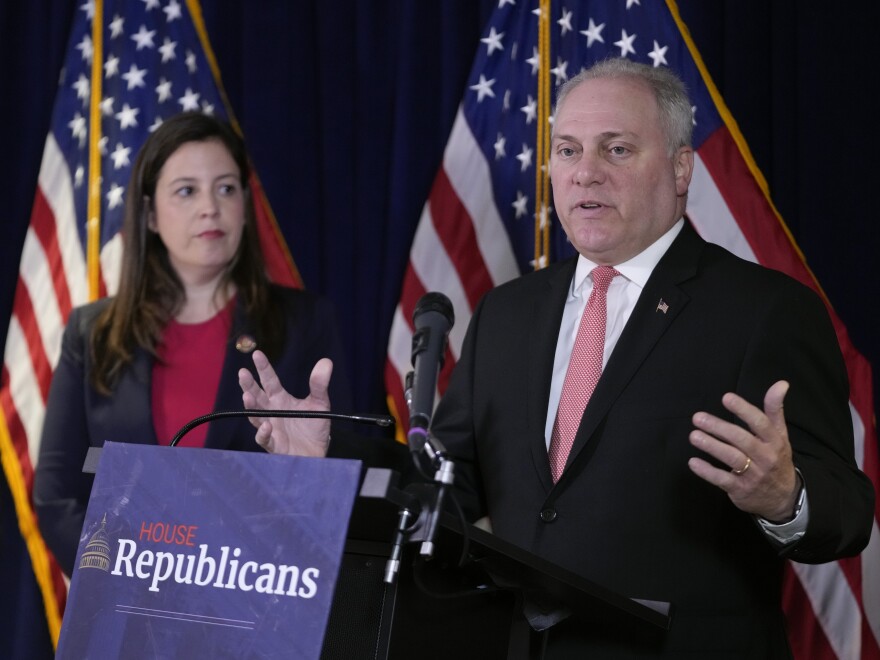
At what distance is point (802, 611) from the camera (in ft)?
9.73

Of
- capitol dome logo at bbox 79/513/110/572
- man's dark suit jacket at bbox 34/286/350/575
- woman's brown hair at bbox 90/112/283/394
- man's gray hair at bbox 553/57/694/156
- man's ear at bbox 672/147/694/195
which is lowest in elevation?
man's dark suit jacket at bbox 34/286/350/575

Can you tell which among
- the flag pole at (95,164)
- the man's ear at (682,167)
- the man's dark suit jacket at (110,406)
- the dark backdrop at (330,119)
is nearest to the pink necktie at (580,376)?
the man's ear at (682,167)

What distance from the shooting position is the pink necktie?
2.05m

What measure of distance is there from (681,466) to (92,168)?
8.14ft

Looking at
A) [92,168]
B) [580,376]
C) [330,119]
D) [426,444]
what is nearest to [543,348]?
[580,376]

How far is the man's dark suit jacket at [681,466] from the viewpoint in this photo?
183 centimetres

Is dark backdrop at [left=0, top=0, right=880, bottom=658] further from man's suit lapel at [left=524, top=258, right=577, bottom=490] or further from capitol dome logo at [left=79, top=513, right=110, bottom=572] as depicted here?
capitol dome logo at [left=79, top=513, right=110, bottom=572]

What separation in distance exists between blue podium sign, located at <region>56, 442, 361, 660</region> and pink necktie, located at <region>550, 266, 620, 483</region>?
2.78 ft

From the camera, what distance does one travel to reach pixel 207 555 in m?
1.29

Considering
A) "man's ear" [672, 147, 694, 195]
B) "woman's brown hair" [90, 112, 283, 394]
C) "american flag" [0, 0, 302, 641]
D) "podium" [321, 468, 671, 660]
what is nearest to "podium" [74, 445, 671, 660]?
"podium" [321, 468, 671, 660]

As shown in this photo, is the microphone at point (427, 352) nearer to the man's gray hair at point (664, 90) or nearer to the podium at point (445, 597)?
the podium at point (445, 597)

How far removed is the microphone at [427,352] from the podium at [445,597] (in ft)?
0.35

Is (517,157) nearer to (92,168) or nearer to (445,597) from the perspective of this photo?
(92,168)

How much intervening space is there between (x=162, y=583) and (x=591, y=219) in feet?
4.03
